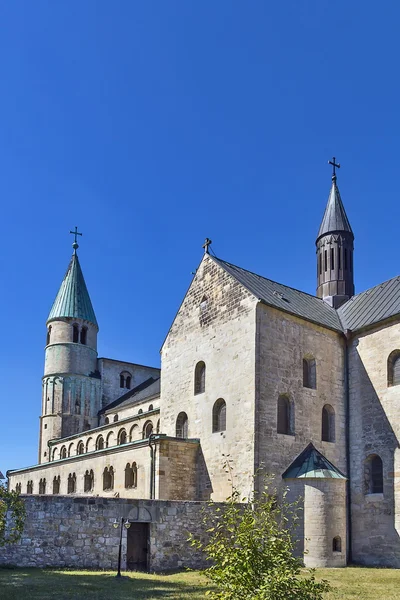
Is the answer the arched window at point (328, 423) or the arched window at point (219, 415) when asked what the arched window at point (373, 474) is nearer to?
the arched window at point (328, 423)

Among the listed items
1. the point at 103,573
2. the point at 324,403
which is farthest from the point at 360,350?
the point at 103,573

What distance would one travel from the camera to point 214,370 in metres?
30.3

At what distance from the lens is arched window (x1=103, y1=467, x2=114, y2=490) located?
3503 cm

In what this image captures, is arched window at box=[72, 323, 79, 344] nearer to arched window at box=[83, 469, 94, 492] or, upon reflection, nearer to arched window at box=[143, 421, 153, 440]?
arched window at box=[143, 421, 153, 440]

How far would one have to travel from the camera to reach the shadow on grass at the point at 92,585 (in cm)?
1600

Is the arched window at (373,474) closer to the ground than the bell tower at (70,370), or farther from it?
closer to the ground

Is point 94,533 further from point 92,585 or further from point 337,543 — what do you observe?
point 337,543

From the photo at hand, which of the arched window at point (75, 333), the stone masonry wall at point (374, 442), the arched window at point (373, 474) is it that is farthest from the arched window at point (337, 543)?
the arched window at point (75, 333)

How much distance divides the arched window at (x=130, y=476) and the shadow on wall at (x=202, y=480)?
379 cm

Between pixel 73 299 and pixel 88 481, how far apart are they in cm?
2521

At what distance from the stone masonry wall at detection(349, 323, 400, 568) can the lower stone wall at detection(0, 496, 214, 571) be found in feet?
25.8

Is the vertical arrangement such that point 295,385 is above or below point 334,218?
below

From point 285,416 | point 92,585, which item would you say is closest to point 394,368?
point 285,416

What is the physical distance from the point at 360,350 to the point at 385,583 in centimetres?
1214
